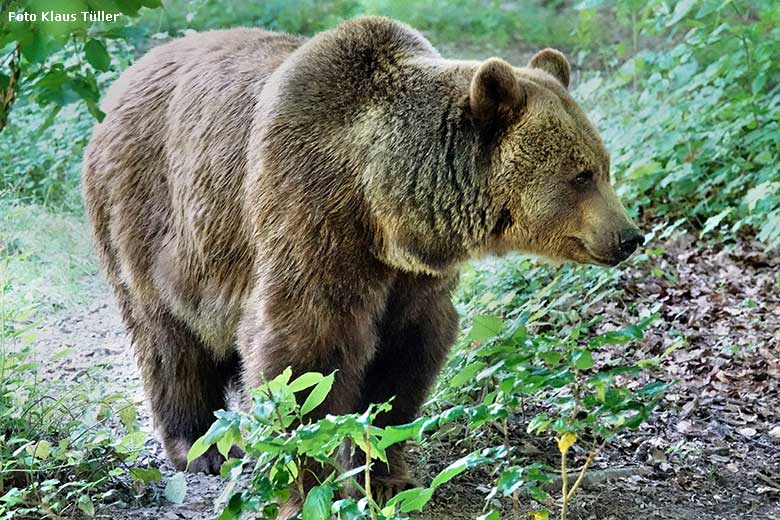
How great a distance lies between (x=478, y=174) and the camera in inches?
171

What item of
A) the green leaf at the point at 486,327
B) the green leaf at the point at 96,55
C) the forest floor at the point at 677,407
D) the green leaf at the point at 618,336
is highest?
the green leaf at the point at 96,55

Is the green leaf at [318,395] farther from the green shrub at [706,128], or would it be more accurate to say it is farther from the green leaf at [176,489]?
the green shrub at [706,128]

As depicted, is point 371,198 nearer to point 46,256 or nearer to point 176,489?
point 176,489

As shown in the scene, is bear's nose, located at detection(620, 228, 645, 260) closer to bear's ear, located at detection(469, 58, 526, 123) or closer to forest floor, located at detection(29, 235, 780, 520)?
bear's ear, located at detection(469, 58, 526, 123)

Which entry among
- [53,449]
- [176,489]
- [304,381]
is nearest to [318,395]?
[304,381]

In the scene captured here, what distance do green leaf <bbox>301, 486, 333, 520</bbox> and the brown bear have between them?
1.27 metres

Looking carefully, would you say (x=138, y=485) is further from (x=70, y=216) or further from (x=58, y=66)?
(x=70, y=216)

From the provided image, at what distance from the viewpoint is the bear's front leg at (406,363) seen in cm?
484

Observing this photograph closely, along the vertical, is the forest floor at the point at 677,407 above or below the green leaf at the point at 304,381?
below

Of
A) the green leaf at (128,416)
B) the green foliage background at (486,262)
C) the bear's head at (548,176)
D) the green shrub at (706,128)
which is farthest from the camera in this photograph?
the green shrub at (706,128)

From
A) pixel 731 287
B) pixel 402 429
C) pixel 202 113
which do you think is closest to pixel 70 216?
pixel 202 113

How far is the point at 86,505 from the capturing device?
4270 millimetres

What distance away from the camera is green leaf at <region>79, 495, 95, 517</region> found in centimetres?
418

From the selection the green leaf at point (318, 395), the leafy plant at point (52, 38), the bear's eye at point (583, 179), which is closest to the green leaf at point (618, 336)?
the bear's eye at point (583, 179)
